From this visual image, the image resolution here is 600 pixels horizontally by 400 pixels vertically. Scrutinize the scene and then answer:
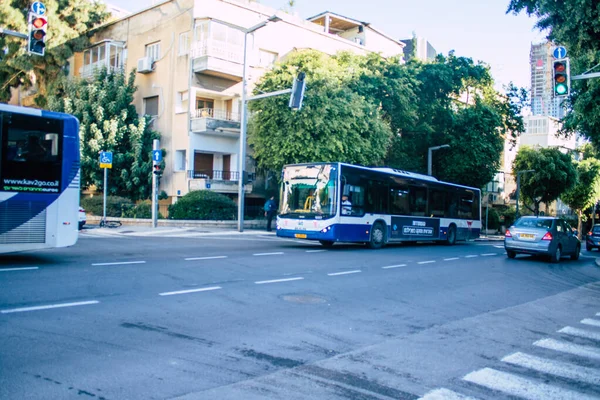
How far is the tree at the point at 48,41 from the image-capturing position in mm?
32344

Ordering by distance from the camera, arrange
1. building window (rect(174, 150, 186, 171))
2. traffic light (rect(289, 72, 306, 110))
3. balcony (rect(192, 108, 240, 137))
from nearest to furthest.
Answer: traffic light (rect(289, 72, 306, 110)) < balcony (rect(192, 108, 240, 137)) < building window (rect(174, 150, 186, 171))

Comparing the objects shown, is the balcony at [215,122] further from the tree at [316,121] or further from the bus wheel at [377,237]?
the bus wheel at [377,237]

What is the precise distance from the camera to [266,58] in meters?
34.6

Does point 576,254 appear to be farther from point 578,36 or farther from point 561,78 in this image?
point 561,78

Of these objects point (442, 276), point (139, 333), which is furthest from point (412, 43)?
point (139, 333)

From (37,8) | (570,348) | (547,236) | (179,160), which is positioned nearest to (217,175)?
(179,160)

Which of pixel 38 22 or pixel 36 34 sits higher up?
pixel 38 22

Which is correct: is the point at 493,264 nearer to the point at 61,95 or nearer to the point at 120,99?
the point at 120,99

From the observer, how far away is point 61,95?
1410 inches

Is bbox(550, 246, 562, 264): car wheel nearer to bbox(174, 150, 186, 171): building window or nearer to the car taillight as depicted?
the car taillight

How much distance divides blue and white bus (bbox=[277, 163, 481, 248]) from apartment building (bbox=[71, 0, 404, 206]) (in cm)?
1219

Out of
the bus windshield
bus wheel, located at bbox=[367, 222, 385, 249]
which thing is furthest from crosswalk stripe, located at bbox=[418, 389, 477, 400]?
bus wheel, located at bbox=[367, 222, 385, 249]

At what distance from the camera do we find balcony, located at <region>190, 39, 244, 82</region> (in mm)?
30297

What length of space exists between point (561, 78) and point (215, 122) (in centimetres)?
2091
